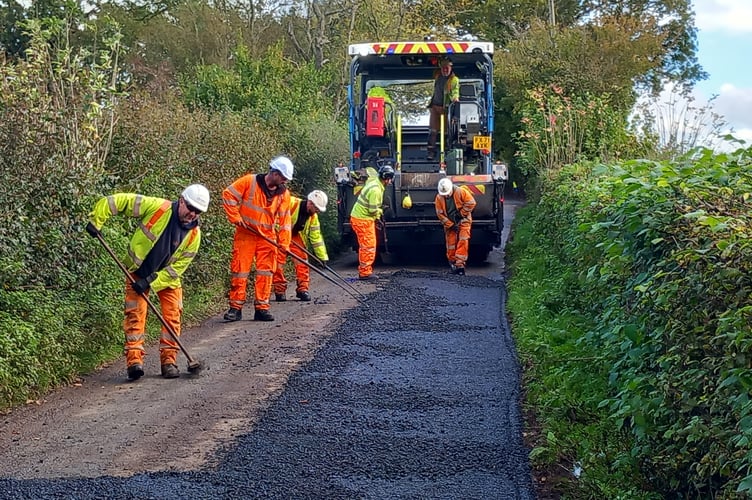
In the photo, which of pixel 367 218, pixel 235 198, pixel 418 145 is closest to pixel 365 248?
pixel 367 218

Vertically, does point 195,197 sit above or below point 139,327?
above

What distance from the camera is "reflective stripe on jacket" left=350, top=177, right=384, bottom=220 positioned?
43.6 feet

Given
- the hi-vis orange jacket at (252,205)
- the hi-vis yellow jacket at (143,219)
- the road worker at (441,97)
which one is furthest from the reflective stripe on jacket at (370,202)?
the hi-vis yellow jacket at (143,219)

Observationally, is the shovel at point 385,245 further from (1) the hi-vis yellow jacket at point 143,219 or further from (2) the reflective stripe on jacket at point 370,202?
(1) the hi-vis yellow jacket at point 143,219

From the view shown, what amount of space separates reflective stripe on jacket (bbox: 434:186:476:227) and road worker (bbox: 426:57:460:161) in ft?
5.06

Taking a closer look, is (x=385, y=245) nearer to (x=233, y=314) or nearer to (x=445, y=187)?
(x=445, y=187)

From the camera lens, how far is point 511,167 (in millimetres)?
29219

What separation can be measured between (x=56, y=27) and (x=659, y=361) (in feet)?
25.0

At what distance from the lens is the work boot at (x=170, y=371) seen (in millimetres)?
7504

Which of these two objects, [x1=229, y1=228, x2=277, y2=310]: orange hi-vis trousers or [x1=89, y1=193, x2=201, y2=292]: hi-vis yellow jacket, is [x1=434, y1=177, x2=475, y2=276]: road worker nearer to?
[x1=229, y1=228, x2=277, y2=310]: orange hi-vis trousers

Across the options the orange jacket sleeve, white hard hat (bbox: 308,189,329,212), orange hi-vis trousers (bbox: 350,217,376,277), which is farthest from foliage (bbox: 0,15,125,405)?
orange hi-vis trousers (bbox: 350,217,376,277)

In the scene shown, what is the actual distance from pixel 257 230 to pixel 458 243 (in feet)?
14.8

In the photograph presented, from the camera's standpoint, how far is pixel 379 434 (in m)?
5.85

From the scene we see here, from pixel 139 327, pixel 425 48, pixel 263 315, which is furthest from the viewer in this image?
pixel 425 48
